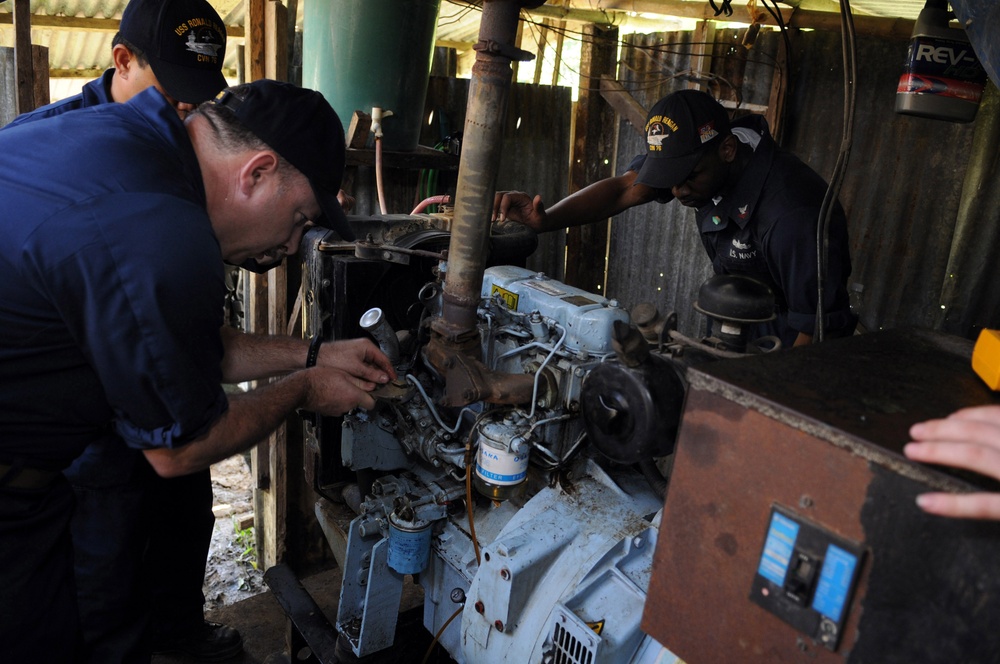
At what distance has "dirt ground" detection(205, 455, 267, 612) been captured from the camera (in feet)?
12.6

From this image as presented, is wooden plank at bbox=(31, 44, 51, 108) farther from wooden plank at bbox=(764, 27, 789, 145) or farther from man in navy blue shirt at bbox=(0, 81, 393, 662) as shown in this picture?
wooden plank at bbox=(764, 27, 789, 145)

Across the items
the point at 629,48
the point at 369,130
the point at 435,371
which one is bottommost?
the point at 435,371

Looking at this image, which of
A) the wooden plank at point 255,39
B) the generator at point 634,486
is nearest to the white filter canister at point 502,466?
the generator at point 634,486

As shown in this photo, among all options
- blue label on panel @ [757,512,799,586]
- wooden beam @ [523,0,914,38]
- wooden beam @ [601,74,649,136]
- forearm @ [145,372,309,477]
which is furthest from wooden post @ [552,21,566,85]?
blue label on panel @ [757,512,799,586]

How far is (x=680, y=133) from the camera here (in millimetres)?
2496

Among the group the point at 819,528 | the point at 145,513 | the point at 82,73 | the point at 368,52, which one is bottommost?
the point at 145,513

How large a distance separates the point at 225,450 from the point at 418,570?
0.79 m

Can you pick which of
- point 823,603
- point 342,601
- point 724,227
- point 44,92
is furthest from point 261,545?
point 823,603

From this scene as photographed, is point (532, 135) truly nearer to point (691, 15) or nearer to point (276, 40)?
point (691, 15)

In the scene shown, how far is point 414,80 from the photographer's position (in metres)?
3.32

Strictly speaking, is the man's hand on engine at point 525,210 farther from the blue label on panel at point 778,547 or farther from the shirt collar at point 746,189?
the blue label on panel at point 778,547

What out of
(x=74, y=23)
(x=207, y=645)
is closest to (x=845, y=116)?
(x=207, y=645)

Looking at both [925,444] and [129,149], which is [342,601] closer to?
[129,149]

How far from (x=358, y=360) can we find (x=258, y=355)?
345 millimetres
